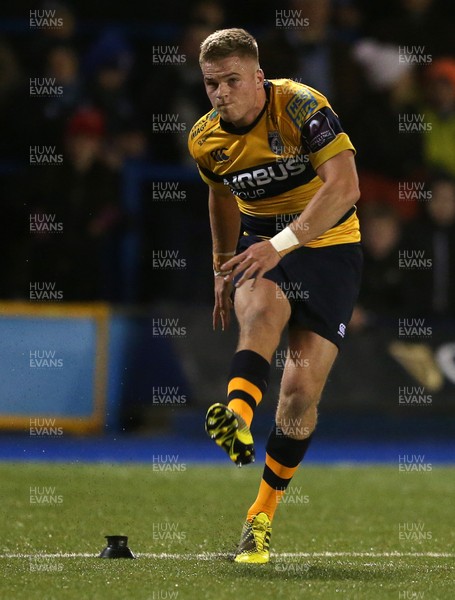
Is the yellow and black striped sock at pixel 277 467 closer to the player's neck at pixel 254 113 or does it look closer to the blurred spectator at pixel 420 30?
the player's neck at pixel 254 113

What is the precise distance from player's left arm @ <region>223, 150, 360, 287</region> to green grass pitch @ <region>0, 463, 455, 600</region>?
1.38 metres

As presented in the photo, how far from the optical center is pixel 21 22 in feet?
48.1

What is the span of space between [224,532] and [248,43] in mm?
2780

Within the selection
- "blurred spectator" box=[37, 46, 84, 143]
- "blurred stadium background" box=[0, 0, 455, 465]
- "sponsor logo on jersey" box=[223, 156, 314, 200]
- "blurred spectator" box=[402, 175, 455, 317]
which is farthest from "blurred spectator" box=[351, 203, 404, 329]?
"sponsor logo on jersey" box=[223, 156, 314, 200]

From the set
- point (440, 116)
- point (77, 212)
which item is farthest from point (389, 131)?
point (77, 212)

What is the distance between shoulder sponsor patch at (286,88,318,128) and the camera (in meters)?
6.29

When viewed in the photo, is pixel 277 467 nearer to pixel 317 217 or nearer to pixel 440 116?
pixel 317 217

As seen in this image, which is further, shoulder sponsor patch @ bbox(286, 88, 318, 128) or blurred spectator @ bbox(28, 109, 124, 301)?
blurred spectator @ bbox(28, 109, 124, 301)

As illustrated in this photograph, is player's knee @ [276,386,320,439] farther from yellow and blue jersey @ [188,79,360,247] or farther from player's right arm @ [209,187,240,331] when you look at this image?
yellow and blue jersey @ [188,79,360,247]

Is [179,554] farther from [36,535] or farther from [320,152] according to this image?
[320,152]

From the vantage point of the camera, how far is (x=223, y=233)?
6.95m

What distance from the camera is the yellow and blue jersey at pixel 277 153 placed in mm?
6270

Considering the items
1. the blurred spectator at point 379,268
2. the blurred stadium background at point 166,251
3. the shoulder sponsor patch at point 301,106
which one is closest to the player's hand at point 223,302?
the shoulder sponsor patch at point 301,106

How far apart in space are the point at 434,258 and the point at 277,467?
6310 millimetres
